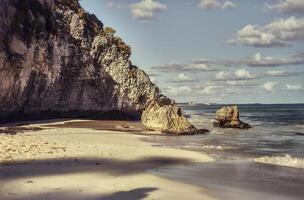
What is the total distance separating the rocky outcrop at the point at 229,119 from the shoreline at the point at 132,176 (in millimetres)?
26547

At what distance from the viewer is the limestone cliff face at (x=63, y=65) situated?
3400 centimetres

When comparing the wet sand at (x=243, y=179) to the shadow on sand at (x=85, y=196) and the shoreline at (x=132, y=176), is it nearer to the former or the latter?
the shoreline at (x=132, y=176)

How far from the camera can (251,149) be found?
86.4ft

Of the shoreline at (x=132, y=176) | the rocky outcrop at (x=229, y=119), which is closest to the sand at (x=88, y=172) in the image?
the shoreline at (x=132, y=176)

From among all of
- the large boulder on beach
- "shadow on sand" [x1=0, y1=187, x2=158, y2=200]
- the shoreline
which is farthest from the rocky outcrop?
"shadow on sand" [x1=0, y1=187, x2=158, y2=200]

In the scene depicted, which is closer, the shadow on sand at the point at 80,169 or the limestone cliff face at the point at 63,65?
the shadow on sand at the point at 80,169

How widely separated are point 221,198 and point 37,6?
103ft

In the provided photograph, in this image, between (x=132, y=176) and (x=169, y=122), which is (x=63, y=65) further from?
(x=132, y=176)

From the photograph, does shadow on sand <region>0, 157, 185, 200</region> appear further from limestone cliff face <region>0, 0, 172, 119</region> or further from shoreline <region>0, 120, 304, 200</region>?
limestone cliff face <region>0, 0, 172, 119</region>

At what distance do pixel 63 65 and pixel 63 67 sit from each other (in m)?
0.22

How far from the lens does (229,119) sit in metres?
48.6

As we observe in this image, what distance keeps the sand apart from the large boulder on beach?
1440cm

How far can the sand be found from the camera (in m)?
12.2

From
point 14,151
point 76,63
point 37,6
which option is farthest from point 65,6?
point 14,151
